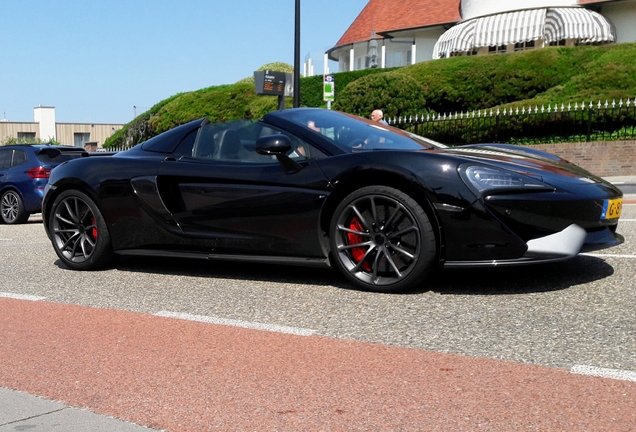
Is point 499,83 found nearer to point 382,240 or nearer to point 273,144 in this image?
point 273,144

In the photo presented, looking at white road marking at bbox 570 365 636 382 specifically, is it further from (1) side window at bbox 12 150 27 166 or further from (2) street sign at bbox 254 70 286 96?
(2) street sign at bbox 254 70 286 96

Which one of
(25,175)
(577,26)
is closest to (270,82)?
(25,175)

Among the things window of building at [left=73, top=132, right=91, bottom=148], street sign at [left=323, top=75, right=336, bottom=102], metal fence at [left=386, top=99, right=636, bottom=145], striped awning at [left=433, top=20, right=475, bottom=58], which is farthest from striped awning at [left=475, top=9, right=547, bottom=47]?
window of building at [left=73, top=132, right=91, bottom=148]

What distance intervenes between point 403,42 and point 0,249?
39.2m

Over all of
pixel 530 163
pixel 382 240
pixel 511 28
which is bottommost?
pixel 382 240

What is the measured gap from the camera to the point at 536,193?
4883 millimetres

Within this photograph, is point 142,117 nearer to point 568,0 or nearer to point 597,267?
point 568,0

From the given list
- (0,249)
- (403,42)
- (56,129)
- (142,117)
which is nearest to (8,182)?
(0,249)

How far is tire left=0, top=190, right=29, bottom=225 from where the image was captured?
47.8 ft

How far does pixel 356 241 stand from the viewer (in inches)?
212

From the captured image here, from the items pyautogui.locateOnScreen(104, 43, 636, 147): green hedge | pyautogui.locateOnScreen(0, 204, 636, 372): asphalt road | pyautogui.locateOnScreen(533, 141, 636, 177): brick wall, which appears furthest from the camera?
pyautogui.locateOnScreen(104, 43, 636, 147): green hedge

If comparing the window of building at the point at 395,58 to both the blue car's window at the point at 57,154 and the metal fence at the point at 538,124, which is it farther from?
the blue car's window at the point at 57,154

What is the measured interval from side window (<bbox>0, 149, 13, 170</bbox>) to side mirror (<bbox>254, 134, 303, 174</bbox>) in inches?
423

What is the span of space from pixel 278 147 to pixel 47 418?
2.71 m
